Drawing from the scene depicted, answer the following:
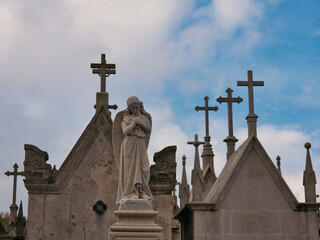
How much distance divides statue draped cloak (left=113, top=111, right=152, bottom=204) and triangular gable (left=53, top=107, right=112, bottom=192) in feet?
17.8

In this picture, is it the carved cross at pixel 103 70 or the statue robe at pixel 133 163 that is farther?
the carved cross at pixel 103 70

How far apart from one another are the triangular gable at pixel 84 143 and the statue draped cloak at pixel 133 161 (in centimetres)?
543

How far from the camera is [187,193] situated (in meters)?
16.9

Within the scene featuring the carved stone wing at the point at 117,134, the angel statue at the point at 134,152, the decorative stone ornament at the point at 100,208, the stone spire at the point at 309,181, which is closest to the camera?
the angel statue at the point at 134,152

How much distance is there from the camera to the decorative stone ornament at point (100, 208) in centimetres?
1509

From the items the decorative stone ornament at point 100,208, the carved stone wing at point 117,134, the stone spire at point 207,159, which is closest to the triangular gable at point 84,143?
the decorative stone ornament at point 100,208

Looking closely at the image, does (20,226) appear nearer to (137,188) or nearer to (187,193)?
(187,193)

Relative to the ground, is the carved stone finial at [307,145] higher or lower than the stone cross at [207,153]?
lower

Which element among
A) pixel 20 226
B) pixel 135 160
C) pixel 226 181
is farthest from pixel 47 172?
pixel 135 160

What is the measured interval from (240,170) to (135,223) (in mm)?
4464

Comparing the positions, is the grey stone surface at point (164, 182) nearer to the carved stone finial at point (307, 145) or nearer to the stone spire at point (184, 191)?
the stone spire at point (184, 191)

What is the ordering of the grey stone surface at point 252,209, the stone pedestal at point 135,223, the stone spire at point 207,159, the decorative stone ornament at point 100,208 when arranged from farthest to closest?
the stone spire at point 207,159 → the decorative stone ornament at point 100,208 → the grey stone surface at point 252,209 → the stone pedestal at point 135,223

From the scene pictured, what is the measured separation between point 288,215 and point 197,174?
7.28 feet

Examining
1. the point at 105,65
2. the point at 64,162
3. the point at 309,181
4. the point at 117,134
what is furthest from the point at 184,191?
the point at 117,134
